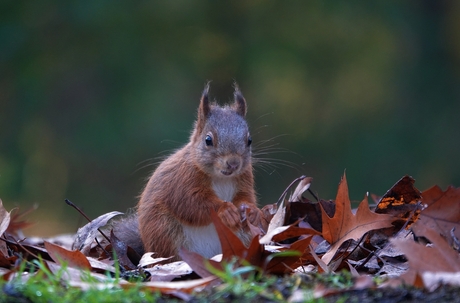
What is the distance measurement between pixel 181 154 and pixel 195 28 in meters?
6.92

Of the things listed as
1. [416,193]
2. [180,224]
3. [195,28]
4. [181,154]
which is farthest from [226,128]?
[195,28]

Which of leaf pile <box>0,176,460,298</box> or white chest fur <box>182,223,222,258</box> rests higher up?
leaf pile <box>0,176,460,298</box>

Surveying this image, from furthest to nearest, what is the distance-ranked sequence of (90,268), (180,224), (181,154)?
(181,154)
(180,224)
(90,268)

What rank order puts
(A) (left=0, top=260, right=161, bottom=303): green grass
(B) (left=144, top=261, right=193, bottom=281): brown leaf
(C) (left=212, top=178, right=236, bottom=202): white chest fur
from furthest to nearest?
(C) (left=212, top=178, right=236, bottom=202): white chest fur, (B) (left=144, top=261, right=193, bottom=281): brown leaf, (A) (left=0, top=260, right=161, bottom=303): green grass

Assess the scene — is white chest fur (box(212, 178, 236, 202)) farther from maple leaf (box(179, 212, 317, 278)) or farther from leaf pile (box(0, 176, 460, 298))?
maple leaf (box(179, 212, 317, 278))

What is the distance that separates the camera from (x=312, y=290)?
1850 millimetres

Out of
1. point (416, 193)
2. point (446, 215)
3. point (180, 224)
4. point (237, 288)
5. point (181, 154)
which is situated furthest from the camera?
point (181, 154)

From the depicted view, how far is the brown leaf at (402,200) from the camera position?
2889 millimetres

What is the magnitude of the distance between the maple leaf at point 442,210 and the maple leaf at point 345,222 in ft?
0.54

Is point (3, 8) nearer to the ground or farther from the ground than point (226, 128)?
farther from the ground

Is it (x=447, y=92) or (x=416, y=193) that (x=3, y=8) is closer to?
(x=447, y=92)

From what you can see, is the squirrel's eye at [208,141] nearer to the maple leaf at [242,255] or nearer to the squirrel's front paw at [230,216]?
the squirrel's front paw at [230,216]

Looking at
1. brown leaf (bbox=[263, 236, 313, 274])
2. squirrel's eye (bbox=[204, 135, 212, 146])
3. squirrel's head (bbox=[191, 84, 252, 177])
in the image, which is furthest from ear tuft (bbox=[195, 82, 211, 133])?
brown leaf (bbox=[263, 236, 313, 274])

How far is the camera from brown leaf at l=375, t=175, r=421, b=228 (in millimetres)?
2889
